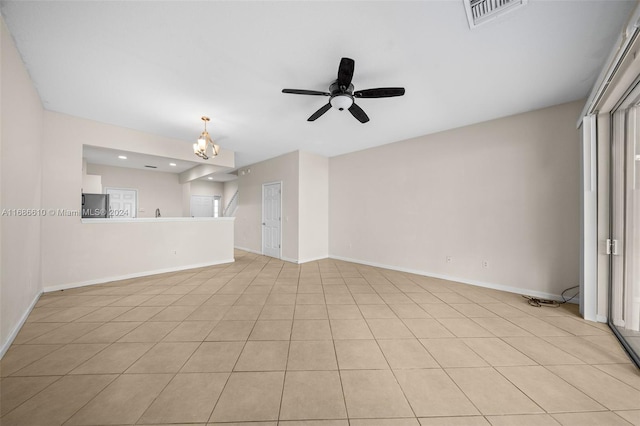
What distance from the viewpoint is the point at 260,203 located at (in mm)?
6664

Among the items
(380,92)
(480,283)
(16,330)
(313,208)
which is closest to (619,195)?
(480,283)

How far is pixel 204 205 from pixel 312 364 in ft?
31.0

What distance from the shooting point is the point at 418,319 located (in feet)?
8.61

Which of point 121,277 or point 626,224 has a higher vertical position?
point 626,224

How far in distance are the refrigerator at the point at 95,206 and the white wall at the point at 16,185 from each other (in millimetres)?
1005

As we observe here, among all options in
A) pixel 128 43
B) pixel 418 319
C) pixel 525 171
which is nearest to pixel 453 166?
pixel 525 171

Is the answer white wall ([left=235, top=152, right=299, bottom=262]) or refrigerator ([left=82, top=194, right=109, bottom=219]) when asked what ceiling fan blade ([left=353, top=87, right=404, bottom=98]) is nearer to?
white wall ([left=235, top=152, right=299, bottom=262])

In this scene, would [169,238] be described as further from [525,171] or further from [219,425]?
[525,171]

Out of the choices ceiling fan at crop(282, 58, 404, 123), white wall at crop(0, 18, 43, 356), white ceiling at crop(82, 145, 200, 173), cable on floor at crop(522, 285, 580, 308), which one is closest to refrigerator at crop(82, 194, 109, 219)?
white wall at crop(0, 18, 43, 356)

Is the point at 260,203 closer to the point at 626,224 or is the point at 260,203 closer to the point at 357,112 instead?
the point at 357,112

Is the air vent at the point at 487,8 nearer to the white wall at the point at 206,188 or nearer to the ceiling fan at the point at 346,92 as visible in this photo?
the ceiling fan at the point at 346,92

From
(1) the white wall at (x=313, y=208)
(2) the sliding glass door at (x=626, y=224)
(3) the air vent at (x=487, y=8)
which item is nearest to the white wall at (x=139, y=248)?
(1) the white wall at (x=313, y=208)

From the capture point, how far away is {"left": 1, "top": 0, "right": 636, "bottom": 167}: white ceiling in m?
1.75

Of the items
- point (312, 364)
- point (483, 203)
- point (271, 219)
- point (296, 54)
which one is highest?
point (296, 54)
